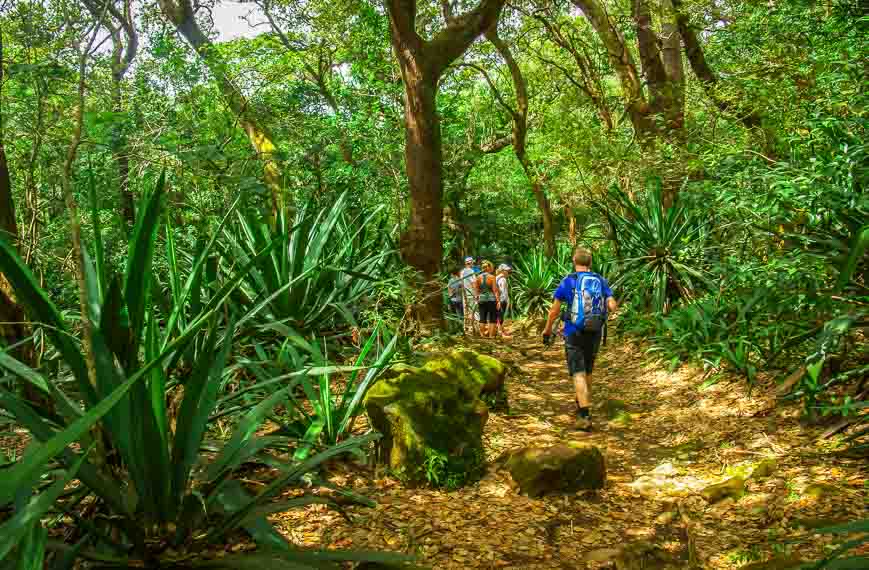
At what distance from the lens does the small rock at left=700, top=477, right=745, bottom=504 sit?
3605mm

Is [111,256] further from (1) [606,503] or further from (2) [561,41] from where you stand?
(1) [606,503]

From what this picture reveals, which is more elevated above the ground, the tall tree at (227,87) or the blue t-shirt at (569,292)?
the tall tree at (227,87)

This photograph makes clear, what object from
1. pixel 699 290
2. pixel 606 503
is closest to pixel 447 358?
pixel 606 503

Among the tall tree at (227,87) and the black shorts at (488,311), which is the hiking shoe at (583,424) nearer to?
the tall tree at (227,87)

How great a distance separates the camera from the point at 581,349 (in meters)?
5.39

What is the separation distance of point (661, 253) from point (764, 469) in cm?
519

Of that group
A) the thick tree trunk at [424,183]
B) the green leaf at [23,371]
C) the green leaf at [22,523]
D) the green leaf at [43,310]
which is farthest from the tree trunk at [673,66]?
the green leaf at [22,523]

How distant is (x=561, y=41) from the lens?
1184cm

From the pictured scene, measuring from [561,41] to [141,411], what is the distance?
1150 cm

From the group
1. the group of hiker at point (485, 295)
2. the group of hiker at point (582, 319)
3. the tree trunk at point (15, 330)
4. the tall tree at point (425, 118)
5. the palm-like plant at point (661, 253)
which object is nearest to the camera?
the tree trunk at point (15, 330)

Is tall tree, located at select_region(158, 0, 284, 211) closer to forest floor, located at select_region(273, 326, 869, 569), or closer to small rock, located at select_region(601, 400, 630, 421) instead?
small rock, located at select_region(601, 400, 630, 421)

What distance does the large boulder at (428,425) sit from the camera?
3.68 meters

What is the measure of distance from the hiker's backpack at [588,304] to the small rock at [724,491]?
1847 mm

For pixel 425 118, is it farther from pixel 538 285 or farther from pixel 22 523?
pixel 538 285
